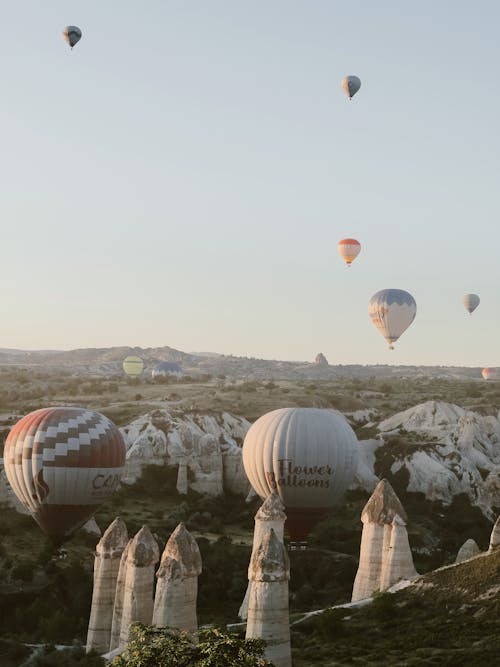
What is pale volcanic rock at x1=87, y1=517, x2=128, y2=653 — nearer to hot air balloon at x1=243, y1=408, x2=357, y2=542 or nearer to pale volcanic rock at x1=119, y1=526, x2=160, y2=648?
pale volcanic rock at x1=119, y1=526, x2=160, y2=648

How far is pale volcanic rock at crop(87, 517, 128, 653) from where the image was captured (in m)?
40.5

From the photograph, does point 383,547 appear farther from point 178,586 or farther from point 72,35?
point 72,35

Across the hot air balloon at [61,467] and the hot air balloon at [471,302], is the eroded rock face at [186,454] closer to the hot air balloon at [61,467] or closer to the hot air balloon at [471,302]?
the hot air balloon at [61,467]

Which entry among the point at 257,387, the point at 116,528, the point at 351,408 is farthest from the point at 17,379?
the point at 116,528

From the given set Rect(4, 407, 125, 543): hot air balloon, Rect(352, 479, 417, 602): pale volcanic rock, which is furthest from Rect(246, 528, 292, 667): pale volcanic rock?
Rect(4, 407, 125, 543): hot air balloon

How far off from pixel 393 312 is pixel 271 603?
77.5 m

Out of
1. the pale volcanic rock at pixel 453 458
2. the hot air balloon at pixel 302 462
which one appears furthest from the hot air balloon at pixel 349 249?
the hot air balloon at pixel 302 462

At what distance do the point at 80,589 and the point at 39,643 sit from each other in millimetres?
7811

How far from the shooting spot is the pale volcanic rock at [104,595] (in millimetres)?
40531

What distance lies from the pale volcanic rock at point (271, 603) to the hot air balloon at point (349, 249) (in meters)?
75.9

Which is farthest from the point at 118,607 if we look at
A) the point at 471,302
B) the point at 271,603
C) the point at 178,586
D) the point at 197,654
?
the point at 471,302

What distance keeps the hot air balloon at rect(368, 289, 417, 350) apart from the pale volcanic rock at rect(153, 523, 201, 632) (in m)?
73.0

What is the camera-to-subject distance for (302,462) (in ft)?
189

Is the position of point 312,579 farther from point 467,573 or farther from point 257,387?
point 257,387
